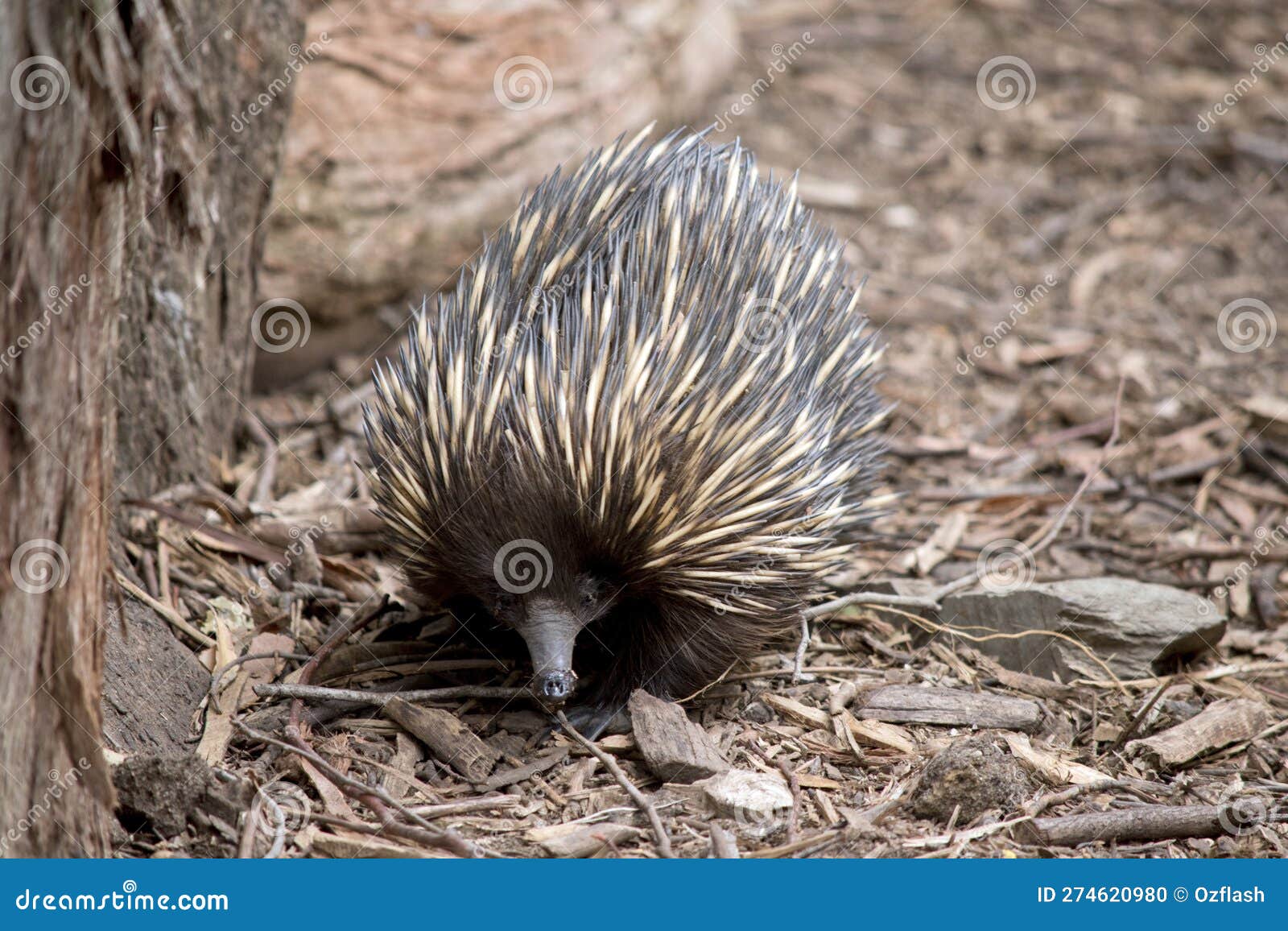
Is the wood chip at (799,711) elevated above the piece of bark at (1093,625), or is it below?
below

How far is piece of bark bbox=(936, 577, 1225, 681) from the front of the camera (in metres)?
4.11

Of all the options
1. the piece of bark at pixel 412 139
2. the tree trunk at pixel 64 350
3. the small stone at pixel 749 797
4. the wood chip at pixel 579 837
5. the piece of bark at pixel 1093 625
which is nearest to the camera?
the tree trunk at pixel 64 350

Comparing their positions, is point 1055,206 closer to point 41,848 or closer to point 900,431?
point 900,431

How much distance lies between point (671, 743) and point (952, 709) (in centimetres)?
92

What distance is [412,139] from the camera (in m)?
5.70

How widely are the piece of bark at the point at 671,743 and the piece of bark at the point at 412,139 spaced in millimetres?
2772

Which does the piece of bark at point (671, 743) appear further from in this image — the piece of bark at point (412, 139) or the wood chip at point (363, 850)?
the piece of bark at point (412, 139)

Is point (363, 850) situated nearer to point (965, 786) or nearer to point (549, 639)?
point (549, 639)

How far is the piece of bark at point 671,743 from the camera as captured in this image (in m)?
3.54

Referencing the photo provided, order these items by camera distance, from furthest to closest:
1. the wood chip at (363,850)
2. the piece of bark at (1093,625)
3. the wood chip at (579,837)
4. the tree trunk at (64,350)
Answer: the piece of bark at (1093,625), the wood chip at (579,837), the wood chip at (363,850), the tree trunk at (64,350)

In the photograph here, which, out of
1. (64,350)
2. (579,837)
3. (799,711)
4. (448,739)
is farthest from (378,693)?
(64,350)

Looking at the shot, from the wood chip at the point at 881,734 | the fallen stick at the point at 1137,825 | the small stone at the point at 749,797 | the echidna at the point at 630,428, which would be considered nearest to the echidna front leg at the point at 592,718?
the echidna at the point at 630,428

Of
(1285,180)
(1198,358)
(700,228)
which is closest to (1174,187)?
(1285,180)

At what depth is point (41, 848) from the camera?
2.70 m
